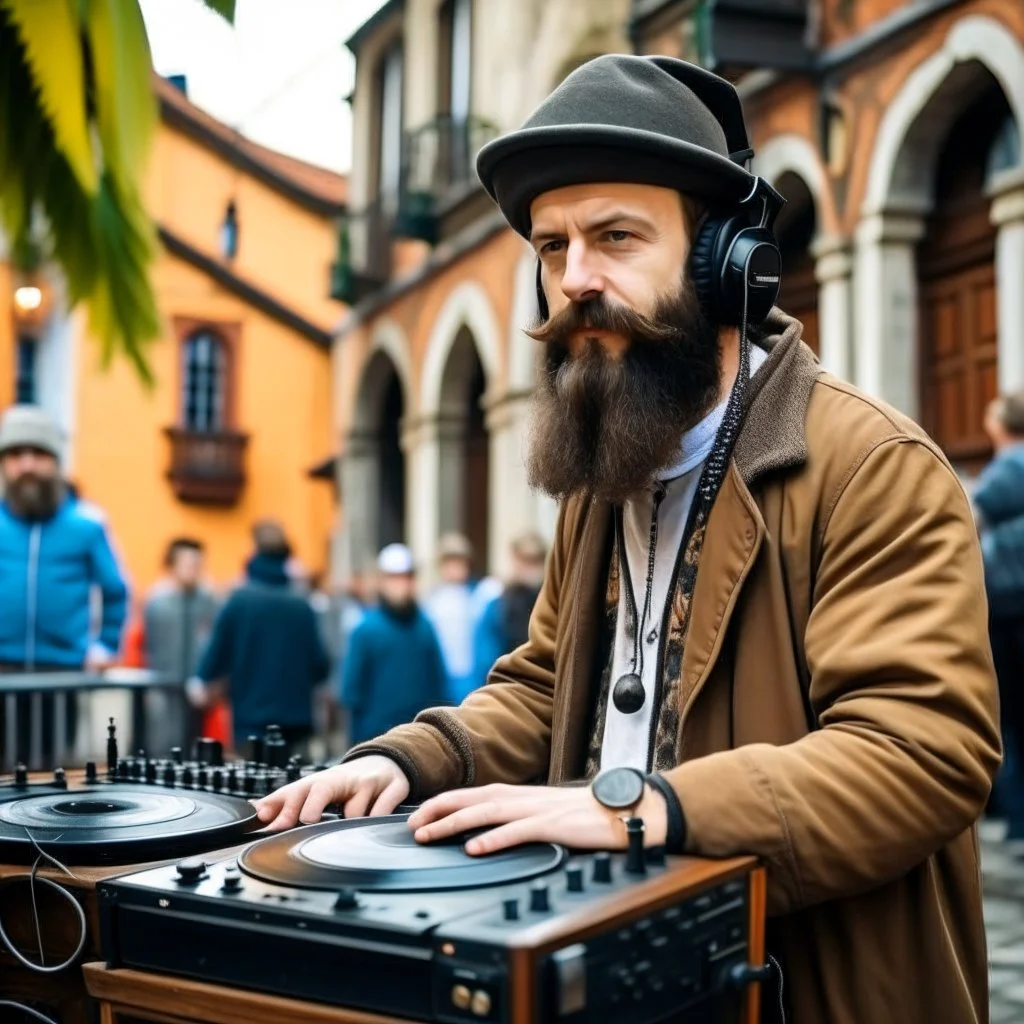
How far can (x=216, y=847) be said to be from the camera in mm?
1918

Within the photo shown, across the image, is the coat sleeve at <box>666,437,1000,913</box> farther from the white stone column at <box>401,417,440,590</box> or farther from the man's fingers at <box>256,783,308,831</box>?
the white stone column at <box>401,417,440,590</box>

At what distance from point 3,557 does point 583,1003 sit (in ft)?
19.3

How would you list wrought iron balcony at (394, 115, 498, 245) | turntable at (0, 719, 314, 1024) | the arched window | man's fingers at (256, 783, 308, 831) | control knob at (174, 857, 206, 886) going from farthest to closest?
1. the arched window
2. wrought iron balcony at (394, 115, 498, 245)
3. man's fingers at (256, 783, 308, 831)
4. turntable at (0, 719, 314, 1024)
5. control knob at (174, 857, 206, 886)

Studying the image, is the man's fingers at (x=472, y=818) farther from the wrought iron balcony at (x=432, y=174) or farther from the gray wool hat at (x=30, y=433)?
the wrought iron balcony at (x=432, y=174)

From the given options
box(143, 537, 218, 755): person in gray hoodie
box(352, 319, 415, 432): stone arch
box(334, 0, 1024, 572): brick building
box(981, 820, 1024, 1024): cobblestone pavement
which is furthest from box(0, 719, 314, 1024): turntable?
box(352, 319, 415, 432): stone arch

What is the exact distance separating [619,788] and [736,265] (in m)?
0.84

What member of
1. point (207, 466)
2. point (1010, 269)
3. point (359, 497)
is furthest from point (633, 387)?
point (207, 466)

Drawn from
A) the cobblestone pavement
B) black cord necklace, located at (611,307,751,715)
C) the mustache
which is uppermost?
the mustache

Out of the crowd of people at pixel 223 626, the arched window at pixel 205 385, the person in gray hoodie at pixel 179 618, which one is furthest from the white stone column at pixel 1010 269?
the arched window at pixel 205 385

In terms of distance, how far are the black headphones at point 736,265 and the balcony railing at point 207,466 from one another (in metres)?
27.5

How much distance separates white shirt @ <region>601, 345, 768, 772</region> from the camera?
7.39ft

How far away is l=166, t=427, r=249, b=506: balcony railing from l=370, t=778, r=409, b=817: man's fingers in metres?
27.6

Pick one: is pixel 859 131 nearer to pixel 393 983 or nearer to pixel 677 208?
pixel 677 208

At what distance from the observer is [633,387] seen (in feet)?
7.42
